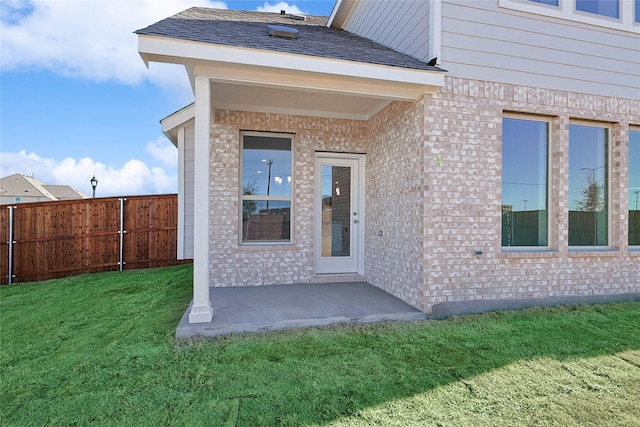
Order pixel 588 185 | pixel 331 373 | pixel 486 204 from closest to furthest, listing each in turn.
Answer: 1. pixel 331 373
2. pixel 486 204
3. pixel 588 185

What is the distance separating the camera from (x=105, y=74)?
1769 centimetres

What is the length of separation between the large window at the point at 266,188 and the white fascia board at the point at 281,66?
1.92 metres

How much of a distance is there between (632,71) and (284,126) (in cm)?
530

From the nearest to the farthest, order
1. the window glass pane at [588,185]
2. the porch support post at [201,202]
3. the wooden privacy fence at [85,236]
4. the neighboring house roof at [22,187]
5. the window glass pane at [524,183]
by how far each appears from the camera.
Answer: the porch support post at [201,202] < the window glass pane at [524,183] < the window glass pane at [588,185] < the wooden privacy fence at [85,236] < the neighboring house roof at [22,187]

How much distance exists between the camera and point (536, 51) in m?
4.37

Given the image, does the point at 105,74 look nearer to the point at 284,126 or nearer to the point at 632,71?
the point at 284,126

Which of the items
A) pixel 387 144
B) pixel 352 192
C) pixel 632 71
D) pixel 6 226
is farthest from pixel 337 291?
pixel 6 226

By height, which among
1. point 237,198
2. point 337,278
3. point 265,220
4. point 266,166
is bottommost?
point 337,278

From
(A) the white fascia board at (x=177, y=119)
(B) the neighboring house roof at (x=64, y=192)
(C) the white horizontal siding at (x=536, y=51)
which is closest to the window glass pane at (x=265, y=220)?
(A) the white fascia board at (x=177, y=119)

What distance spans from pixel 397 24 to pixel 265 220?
12.4ft

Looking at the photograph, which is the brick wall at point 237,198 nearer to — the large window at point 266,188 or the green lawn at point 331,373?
the large window at point 266,188

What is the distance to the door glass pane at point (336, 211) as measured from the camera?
5.84m

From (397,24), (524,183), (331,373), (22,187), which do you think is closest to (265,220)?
(331,373)

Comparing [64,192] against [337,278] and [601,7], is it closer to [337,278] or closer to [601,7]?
[337,278]
